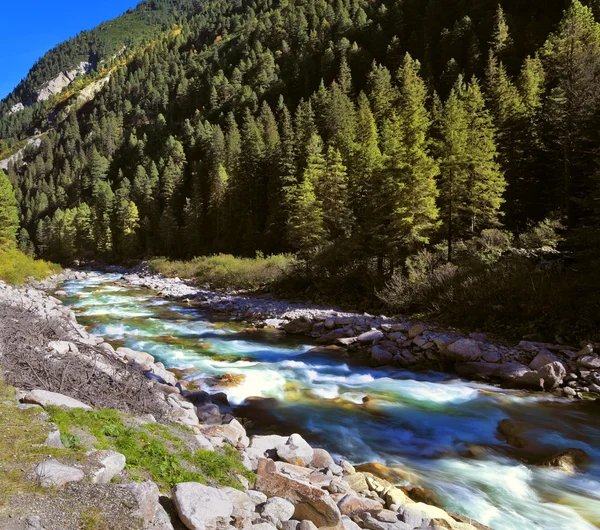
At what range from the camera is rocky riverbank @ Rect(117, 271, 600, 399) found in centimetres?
1116

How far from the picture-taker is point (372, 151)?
92.3 feet

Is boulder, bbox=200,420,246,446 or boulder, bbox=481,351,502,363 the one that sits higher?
boulder, bbox=200,420,246,446

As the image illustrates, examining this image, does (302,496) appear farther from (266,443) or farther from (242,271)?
(242,271)

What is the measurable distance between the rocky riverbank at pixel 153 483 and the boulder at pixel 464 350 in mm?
6739

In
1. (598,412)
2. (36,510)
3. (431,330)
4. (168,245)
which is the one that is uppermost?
(168,245)

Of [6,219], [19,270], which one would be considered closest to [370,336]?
[19,270]

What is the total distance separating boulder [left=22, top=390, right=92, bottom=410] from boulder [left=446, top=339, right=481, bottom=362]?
37.1ft

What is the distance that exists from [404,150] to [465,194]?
18.2 feet

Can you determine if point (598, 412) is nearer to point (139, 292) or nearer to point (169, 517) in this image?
point (169, 517)

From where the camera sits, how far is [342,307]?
23.0 metres

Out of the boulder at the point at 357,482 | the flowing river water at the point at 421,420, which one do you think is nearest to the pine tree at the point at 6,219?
the flowing river water at the point at 421,420

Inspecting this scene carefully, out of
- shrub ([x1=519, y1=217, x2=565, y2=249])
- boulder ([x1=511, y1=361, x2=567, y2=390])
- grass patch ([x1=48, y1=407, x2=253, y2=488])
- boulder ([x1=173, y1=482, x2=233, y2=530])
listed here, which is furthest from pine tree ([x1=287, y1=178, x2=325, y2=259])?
boulder ([x1=173, y1=482, x2=233, y2=530])

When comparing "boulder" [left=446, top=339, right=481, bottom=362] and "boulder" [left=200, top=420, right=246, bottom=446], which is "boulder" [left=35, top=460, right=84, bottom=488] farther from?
"boulder" [left=446, top=339, right=481, bottom=362]

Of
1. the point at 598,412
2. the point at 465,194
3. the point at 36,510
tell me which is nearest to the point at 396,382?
the point at 598,412
